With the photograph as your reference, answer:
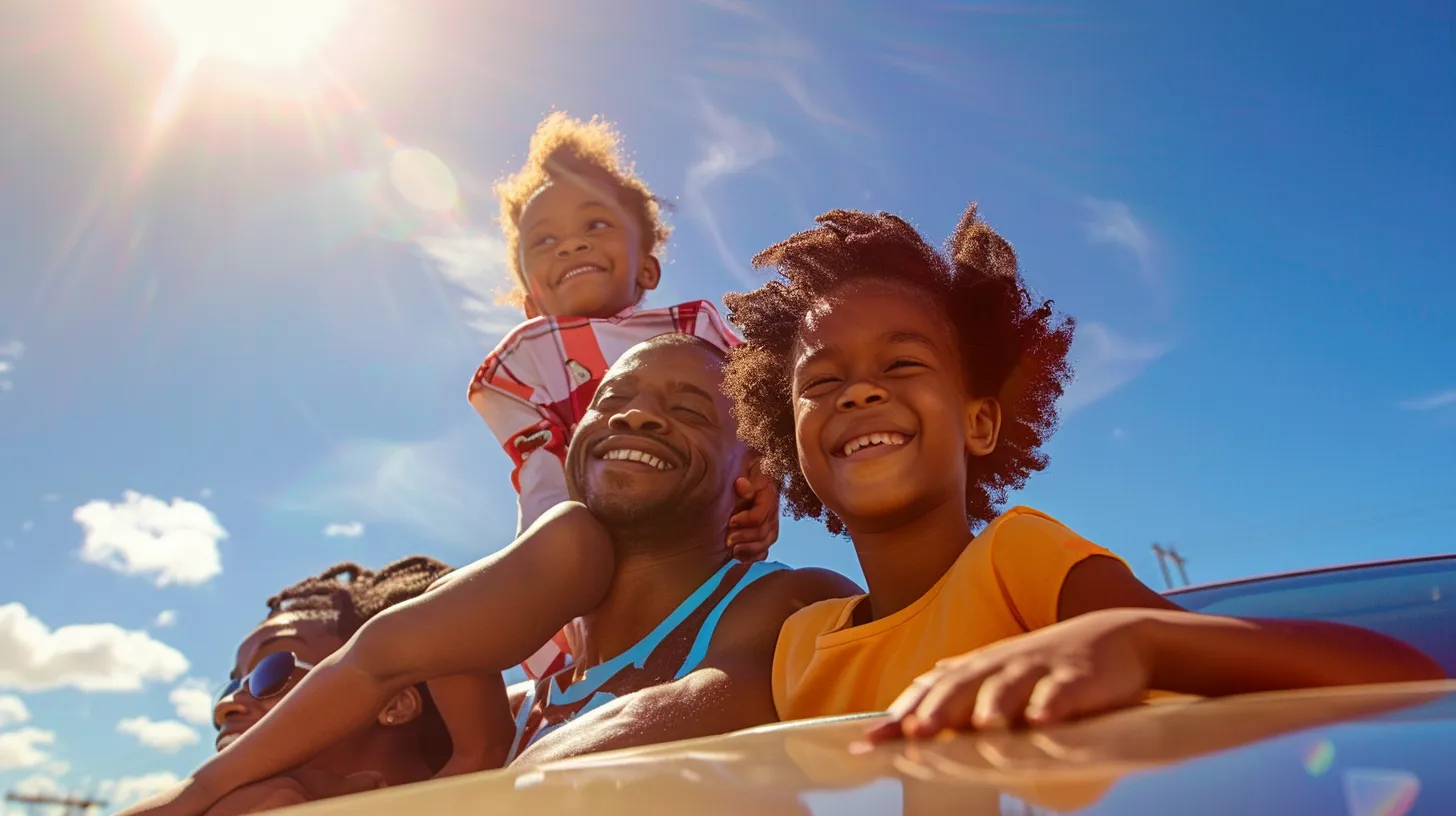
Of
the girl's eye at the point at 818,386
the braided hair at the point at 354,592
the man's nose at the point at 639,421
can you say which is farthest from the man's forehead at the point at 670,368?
the braided hair at the point at 354,592

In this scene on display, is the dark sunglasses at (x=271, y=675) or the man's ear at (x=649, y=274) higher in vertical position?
the man's ear at (x=649, y=274)

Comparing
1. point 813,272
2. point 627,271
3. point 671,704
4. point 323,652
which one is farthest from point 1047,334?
point 323,652

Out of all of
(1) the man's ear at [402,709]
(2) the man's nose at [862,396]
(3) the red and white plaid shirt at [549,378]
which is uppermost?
(3) the red and white plaid shirt at [549,378]

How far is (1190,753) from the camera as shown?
56 cm

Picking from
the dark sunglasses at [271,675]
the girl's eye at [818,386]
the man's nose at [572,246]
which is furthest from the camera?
the man's nose at [572,246]

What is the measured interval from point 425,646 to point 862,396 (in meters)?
1.04

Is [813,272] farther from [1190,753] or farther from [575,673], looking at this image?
[1190,753]

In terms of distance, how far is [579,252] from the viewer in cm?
359

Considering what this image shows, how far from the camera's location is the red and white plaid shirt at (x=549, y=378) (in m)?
3.03

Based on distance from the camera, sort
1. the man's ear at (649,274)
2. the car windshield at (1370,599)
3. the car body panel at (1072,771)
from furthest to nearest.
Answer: the man's ear at (649,274), the car windshield at (1370,599), the car body panel at (1072,771)

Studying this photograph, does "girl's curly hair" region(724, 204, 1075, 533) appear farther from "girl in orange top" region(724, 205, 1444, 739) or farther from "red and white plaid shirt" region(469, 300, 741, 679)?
"red and white plaid shirt" region(469, 300, 741, 679)

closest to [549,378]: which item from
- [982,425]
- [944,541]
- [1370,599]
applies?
[982,425]

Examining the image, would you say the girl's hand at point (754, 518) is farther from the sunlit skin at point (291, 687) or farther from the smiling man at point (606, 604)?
the sunlit skin at point (291, 687)

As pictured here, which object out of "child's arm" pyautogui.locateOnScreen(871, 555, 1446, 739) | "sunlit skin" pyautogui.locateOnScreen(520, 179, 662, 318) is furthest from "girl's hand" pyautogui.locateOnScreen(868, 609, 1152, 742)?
"sunlit skin" pyautogui.locateOnScreen(520, 179, 662, 318)
